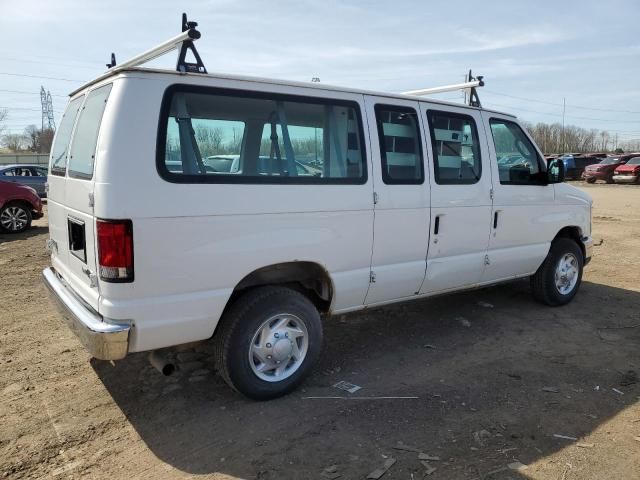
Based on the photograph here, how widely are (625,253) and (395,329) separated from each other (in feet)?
20.8

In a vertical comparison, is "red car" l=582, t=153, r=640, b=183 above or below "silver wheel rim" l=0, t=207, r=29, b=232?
above

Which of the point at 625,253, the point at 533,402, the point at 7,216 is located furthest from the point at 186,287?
the point at 7,216

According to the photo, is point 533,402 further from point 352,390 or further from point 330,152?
point 330,152

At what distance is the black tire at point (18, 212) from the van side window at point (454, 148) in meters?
10.7

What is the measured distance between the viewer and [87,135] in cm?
352

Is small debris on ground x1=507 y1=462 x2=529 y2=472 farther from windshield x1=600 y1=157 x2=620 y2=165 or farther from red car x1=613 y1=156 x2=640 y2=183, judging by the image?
windshield x1=600 y1=157 x2=620 y2=165

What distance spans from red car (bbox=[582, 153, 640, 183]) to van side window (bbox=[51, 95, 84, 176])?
110ft

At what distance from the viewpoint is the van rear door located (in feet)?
10.7

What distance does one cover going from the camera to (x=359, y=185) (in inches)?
158

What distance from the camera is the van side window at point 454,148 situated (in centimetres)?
461

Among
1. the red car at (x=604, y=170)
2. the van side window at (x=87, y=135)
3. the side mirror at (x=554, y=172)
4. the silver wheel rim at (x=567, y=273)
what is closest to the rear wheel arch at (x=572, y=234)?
the silver wheel rim at (x=567, y=273)

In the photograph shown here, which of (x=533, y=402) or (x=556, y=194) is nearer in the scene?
(x=533, y=402)

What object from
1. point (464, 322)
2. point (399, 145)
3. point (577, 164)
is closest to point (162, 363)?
point (399, 145)

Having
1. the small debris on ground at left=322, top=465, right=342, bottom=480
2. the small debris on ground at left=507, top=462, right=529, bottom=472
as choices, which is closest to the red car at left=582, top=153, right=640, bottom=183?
the small debris on ground at left=507, top=462, right=529, bottom=472
